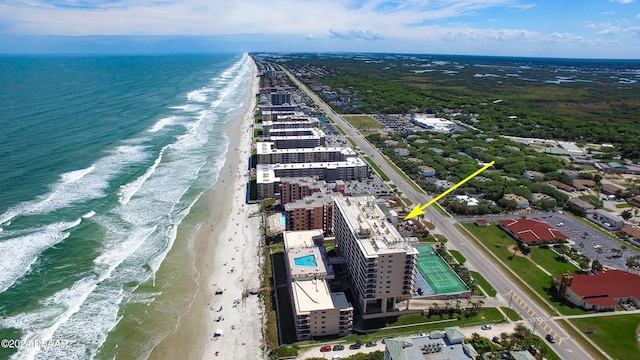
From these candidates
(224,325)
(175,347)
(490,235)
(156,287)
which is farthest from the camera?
(490,235)

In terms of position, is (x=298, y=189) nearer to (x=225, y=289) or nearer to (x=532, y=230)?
(x=225, y=289)

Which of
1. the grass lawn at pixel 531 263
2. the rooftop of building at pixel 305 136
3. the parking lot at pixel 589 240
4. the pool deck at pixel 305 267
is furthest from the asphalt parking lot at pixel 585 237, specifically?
the rooftop of building at pixel 305 136

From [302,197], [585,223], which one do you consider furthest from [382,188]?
[585,223]

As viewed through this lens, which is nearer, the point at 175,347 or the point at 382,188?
the point at 175,347

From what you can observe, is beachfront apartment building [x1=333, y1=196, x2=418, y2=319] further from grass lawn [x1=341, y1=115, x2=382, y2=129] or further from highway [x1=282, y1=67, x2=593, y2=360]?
grass lawn [x1=341, y1=115, x2=382, y2=129]

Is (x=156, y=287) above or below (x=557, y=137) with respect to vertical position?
below

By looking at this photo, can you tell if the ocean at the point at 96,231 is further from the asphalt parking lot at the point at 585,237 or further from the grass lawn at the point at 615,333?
the asphalt parking lot at the point at 585,237

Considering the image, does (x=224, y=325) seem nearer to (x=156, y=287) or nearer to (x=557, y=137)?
(x=156, y=287)

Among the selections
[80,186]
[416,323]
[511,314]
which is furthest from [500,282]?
[80,186]
